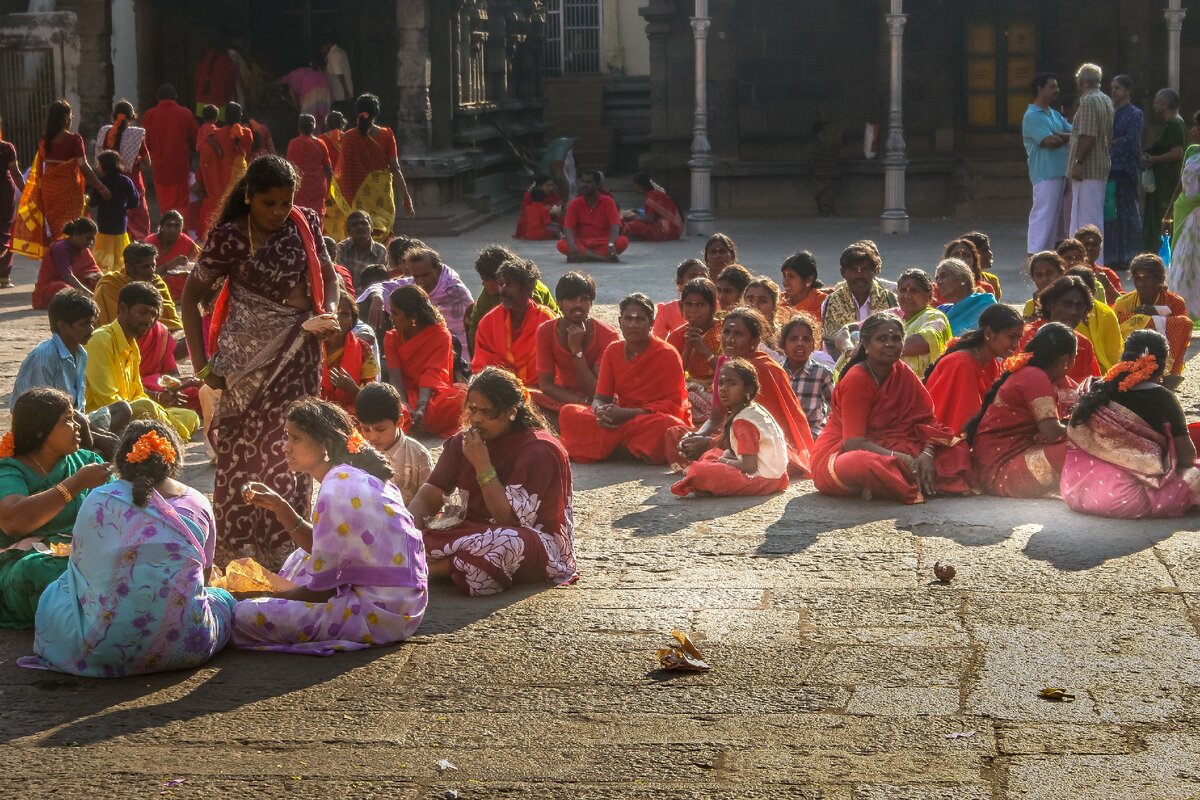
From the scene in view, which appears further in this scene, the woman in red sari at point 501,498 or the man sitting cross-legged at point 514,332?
the man sitting cross-legged at point 514,332

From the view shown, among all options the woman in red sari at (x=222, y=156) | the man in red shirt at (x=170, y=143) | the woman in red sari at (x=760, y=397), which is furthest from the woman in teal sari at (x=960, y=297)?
the man in red shirt at (x=170, y=143)

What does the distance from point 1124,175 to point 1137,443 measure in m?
8.26

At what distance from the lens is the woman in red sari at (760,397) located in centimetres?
763

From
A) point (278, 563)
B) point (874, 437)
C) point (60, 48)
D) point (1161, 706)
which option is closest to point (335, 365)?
point (278, 563)

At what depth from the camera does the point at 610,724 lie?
467 centimetres

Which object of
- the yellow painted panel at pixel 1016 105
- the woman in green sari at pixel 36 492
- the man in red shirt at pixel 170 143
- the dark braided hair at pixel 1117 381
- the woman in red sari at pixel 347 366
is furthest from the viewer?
the yellow painted panel at pixel 1016 105

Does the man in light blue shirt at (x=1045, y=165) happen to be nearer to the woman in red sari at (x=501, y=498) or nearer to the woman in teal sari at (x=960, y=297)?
the woman in teal sari at (x=960, y=297)

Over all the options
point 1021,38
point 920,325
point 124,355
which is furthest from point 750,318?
point 1021,38

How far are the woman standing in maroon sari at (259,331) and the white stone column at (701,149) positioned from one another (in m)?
12.4

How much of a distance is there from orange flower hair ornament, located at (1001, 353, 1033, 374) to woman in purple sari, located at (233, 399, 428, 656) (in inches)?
116

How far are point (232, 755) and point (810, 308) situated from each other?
5770mm

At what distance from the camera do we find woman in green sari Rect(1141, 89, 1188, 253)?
46.9 ft

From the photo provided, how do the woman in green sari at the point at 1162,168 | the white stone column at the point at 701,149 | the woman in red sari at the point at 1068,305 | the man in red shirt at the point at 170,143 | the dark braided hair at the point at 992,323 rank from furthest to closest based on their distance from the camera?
the white stone column at the point at 701,149 < the man in red shirt at the point at 170,143 < the woman in green sari at the point at 1162,168 < the woman in red sari at the point at 1068,305 < the dark braided hair at the point at 992,323

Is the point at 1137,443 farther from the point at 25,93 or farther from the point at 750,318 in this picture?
the point at 25,93
